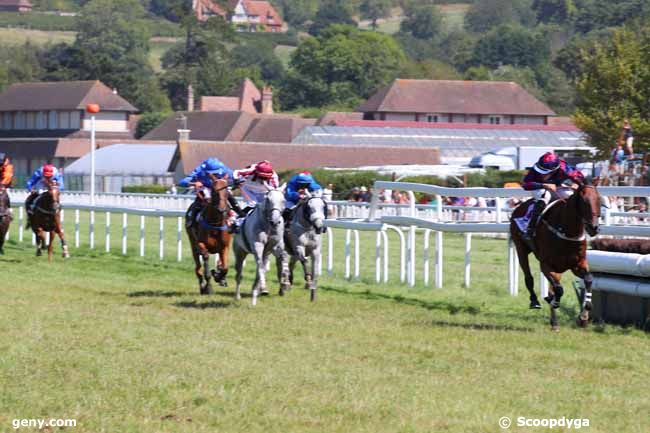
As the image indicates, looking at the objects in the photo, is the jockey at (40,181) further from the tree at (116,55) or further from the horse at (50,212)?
the tree at (116,55)

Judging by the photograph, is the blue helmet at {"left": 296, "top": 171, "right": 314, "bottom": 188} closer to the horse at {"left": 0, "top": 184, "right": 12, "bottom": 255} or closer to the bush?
the horse at {"left": 0, "top": 184, "right": 12, "bottom": 255}

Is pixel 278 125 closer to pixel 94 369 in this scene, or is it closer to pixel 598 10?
pixel 94 369

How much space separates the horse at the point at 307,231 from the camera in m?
14.6

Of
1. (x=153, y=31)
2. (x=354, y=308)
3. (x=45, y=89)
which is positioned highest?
(x=153, y=31)

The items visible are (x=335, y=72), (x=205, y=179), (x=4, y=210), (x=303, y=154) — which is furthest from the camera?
(x=335, y=72)

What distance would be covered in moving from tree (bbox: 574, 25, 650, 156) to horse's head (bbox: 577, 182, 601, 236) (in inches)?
1661

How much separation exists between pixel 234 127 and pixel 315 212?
81.1 meters

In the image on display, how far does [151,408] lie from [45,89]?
9930 cm

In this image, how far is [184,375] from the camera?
29.6 ft

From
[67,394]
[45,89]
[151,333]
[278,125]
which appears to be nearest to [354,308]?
[151,333]

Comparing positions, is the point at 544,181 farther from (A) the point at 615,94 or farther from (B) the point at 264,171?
(A) the point at 615,94

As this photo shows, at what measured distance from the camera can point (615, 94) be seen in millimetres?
55625

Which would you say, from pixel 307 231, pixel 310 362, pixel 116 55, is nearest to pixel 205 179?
pixel 307 231

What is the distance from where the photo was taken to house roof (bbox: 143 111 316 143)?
89.1 metres
